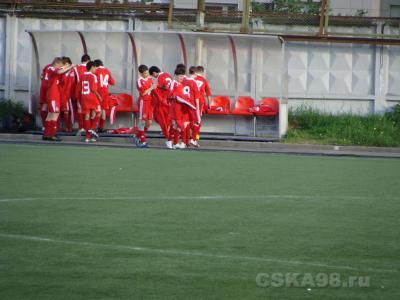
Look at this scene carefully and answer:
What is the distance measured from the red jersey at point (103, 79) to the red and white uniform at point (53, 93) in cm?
96

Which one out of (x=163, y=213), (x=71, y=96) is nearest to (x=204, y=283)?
(x=163, y=213)

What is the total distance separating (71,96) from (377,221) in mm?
17863

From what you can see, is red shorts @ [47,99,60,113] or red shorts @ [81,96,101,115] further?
red shorts @ [81,96,101,115]

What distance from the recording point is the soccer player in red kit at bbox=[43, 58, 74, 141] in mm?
26703

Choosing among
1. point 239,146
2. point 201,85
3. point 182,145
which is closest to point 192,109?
point 201,85

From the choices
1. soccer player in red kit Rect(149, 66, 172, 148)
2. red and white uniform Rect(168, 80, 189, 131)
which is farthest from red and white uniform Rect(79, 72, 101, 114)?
red and white uniform Rect(168, 80, 189, 131)

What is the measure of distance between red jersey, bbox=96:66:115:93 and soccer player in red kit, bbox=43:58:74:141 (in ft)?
2.34

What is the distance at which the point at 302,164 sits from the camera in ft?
66.3

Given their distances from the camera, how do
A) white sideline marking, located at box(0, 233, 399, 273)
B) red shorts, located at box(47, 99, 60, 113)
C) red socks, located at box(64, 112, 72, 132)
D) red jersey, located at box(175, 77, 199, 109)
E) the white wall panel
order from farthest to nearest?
the white wall panel
red socks, located at box(64, 112, 72, 132)
red shorts, located at box(47, 99, 60, 113)
red jersey, located at box(175, 77, 199, 109)
white sideline marking, located at box(0, 233, 399, 273)

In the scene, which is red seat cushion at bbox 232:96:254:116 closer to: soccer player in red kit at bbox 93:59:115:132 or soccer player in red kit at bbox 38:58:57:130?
soccer player in red kit at bbox 93:59:115:132

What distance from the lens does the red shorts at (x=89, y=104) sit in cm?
2731

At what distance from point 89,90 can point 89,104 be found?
0.35m

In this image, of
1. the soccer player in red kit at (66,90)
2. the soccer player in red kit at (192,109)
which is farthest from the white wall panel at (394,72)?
the soccer player in red kit at (66,90)

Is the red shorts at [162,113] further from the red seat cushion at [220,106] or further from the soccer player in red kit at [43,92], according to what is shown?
the soccer player in red kit at [43,92]
